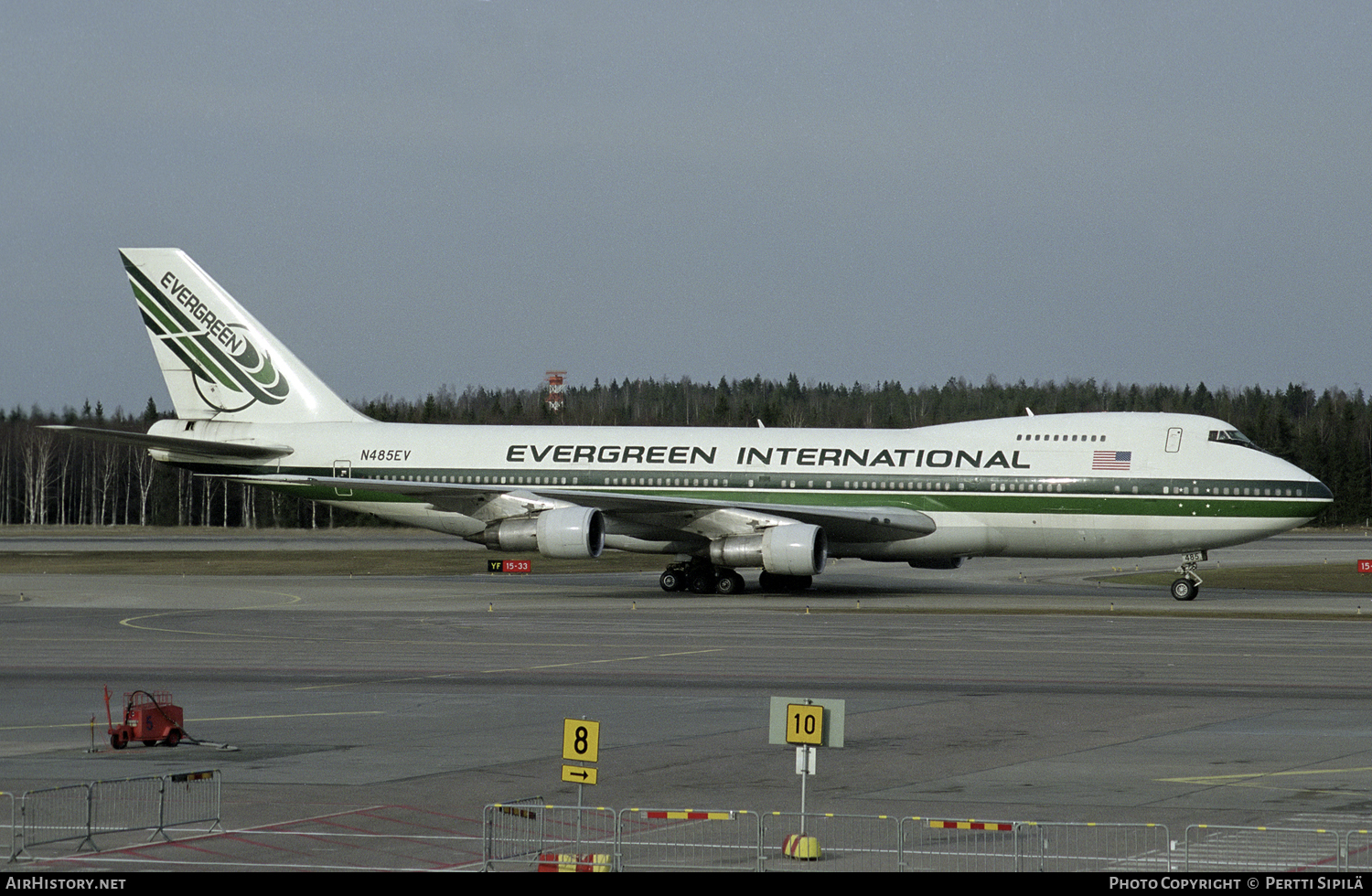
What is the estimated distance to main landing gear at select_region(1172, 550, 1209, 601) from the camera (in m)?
43.3

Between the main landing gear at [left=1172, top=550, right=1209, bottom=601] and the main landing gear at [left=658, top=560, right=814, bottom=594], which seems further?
the main landing gear at [left=658, top=560, right=814, bottom=594]

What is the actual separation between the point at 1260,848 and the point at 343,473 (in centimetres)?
4014

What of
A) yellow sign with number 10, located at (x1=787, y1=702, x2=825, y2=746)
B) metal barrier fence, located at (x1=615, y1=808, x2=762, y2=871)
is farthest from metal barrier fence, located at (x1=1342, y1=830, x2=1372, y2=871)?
metal barrier fence, located at (x1=615, y1=808, x2=762, y2=871)

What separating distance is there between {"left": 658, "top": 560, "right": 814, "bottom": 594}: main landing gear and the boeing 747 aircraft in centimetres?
7

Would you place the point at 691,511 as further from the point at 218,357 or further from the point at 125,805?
the point at 125,805

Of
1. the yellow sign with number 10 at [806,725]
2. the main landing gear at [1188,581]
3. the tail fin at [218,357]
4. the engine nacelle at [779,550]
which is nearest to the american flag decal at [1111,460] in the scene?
the main landing gear at [1188,581]

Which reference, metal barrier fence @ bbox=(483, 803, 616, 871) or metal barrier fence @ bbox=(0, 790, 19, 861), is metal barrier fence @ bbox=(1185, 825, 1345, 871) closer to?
metal barrier fence @ bbox=(483, 803, 616, 871)

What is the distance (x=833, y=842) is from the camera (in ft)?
46.7

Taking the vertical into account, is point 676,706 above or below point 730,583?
below

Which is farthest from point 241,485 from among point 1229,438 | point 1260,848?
point 1260,848

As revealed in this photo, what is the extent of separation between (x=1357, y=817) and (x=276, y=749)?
12951mm

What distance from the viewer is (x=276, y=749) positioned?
19.5 meters
